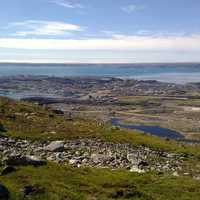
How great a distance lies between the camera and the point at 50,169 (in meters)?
25.6

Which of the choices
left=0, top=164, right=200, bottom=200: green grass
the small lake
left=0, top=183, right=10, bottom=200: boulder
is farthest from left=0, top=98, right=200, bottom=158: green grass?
the small lake

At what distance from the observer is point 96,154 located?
1357 inches

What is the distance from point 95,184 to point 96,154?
10.3m

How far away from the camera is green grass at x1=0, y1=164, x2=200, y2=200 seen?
69.8 feet

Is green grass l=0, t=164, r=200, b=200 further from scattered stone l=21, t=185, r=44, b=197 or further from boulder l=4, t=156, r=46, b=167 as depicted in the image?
boulder l=4, t=156, r=46, b=167

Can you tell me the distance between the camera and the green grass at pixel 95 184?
21.3m

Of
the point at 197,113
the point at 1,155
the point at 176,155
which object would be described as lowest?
the point at 197,113

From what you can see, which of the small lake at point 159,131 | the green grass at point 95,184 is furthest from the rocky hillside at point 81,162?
the small lake at point 159,131

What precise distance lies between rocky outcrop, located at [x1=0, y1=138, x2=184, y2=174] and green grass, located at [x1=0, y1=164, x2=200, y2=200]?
3.55 meters

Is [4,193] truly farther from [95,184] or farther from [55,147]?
[55,147]

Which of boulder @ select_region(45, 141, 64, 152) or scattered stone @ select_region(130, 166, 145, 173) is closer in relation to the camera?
scattered stone @ select_region(130, 166, 145, 173)

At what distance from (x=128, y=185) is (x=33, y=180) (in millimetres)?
5388

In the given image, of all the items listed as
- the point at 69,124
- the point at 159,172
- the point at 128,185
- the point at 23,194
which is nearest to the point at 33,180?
the point at 23,194

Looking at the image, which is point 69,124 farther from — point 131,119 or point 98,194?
point 131,119
